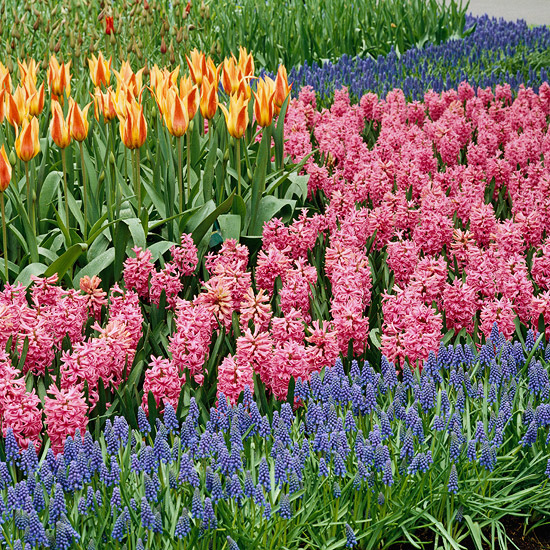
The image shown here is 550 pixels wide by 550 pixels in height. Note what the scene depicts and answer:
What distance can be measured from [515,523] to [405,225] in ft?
6.61

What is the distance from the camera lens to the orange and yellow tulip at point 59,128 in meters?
3.65

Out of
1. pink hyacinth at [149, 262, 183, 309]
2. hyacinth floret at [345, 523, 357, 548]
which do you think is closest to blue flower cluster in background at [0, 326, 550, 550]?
hyacinth floret at [345, 523, 357, 548]

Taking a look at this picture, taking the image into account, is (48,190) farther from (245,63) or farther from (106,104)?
(245,63)

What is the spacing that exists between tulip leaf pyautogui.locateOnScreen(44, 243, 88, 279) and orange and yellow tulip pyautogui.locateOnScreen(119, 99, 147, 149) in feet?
1.77

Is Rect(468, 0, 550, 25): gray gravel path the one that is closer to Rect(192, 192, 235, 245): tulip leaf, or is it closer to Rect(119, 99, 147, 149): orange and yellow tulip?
Rect(192, 192, 235, 245): tulip leaf

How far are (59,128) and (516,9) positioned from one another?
48.8 feet

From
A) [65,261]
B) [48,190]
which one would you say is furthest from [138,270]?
[48,190]

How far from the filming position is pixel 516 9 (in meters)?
16.6

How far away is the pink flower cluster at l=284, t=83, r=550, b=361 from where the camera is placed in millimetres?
3418

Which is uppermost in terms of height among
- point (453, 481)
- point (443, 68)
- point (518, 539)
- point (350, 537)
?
point (443, 68)

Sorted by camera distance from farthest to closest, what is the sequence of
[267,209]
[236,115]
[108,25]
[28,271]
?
[108,25] < [267,209] < [236,115] < [28,271]

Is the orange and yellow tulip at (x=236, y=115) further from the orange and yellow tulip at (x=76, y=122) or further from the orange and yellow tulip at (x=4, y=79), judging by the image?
the orange and yellow tulip at (x=4, y=79)

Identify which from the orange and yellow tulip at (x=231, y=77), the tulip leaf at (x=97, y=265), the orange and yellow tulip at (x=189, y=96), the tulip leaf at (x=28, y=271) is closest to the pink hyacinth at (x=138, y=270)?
the tulip leaf at (x=97, y=265)

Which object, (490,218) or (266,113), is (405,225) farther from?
(266,113)
